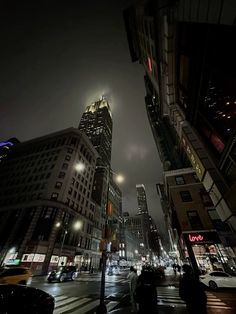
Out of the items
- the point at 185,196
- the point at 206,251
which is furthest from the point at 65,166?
the point at 206,251

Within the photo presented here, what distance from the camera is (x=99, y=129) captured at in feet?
358

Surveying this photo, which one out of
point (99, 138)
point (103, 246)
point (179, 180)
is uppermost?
point (99, 138)

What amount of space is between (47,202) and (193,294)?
42739 millimetres

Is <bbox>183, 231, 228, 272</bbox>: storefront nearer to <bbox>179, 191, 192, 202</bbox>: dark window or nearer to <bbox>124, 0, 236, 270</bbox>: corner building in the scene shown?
<bbox>179, 191, 192, 202</bbox>: dark window

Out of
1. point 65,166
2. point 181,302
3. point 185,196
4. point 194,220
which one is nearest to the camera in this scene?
point 181,302

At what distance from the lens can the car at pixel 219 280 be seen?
12720 mm

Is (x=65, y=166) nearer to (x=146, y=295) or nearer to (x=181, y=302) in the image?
(x=181, y=302)

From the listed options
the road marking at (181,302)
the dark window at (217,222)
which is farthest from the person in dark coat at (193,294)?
the dark window at (217,222)

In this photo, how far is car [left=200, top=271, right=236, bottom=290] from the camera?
12.7 meters

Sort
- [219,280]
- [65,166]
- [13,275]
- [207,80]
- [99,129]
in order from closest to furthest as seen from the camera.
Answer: [207,80]
[13,275]
[219,280]
[65,166]
[99,129]

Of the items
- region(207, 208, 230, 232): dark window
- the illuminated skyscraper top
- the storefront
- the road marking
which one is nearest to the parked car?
the road marking

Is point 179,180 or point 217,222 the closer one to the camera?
point 217,222

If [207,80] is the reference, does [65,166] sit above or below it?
above

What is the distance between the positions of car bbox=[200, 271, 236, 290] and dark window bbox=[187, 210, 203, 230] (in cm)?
1280
